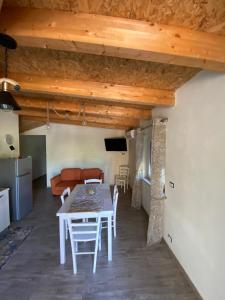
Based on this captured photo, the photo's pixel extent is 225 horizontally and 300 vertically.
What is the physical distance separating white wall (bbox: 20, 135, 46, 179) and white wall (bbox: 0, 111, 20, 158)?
2.59 metres

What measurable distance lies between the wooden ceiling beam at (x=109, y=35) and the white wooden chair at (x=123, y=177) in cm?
635

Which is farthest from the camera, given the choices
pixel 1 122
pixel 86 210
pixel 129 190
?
pixel 129 190

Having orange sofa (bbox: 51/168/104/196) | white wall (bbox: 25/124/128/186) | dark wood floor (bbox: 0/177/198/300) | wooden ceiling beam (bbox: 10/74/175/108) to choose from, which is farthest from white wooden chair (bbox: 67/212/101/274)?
white wall (bbox: 25/124/128/186)

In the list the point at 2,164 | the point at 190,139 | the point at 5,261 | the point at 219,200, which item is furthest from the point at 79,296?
the point at 2,164

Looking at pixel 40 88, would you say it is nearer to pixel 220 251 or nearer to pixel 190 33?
pixel 190 33

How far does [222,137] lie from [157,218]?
212 cm

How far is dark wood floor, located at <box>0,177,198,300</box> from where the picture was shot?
237cm

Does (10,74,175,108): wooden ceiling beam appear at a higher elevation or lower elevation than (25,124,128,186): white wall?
higher

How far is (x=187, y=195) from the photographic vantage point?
261 cm

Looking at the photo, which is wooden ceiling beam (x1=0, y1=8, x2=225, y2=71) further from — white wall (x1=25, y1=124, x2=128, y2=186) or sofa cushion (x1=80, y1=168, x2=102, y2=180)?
white wall (x1=25, y1=124, x2=128, y2=186)

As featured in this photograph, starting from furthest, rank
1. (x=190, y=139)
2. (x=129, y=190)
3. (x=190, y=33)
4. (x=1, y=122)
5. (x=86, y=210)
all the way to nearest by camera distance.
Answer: (x=129, y=190)
(x=1, y=122)
(x=86, y=210)
(x=190, y=139)
(x=190, y=33)

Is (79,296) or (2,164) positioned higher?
(2,164)

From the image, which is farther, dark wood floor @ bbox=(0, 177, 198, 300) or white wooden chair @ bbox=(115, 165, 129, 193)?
white wooden chair @ bbox=(115, 165, 129, 193)

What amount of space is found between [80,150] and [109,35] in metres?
6.92
